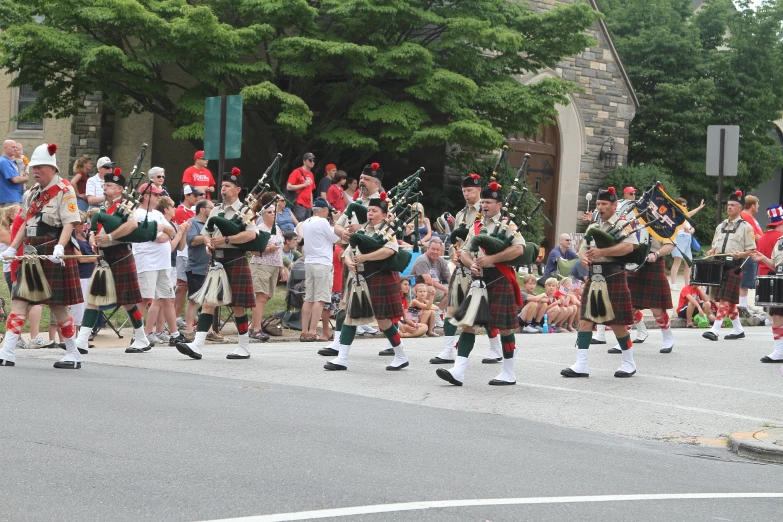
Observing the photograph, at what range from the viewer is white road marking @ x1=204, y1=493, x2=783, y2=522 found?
521cm

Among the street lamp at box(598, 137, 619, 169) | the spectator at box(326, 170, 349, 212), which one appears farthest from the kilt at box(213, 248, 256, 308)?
the street lamp at box(598, 137, 619, 169)

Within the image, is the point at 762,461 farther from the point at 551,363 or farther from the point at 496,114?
the point at 496,114

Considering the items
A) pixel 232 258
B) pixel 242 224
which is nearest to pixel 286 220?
pixel 232 258

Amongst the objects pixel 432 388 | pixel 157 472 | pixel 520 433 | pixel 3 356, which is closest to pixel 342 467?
pixel 157 472

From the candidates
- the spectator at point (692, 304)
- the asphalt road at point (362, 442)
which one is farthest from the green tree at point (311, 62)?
the asphalt road at point (362, 442)

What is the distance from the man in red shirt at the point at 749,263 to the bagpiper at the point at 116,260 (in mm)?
7976

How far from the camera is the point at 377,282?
11.1 meters

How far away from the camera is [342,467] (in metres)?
6.32

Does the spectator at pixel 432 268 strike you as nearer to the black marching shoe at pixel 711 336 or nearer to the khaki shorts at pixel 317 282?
the khaki shorts at pixel 317 282

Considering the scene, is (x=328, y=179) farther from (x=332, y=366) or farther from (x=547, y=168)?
(x=547, y=168)

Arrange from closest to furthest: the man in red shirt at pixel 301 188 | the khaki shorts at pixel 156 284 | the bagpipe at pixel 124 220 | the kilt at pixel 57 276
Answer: the kilt at pixel 57 276 → the bagpipe at pixel 124 220 → the khaki shorts at pixel 156 284 → the man in red shirt at pixel 301 188

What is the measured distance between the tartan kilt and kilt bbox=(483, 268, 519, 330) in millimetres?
1259

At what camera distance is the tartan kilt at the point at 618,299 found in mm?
11383

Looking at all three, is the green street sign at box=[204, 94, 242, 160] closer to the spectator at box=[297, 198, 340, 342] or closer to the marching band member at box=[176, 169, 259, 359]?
the spectator at box=[297, 198, 340, 342]
